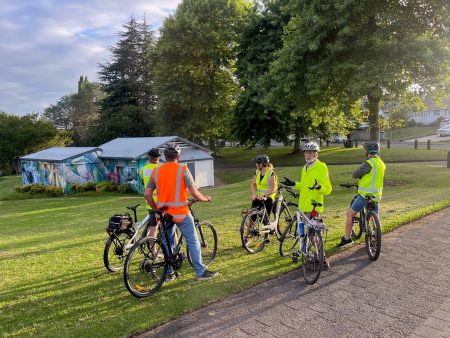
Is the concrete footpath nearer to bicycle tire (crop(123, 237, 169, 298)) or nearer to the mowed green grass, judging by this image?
the mowed green grass

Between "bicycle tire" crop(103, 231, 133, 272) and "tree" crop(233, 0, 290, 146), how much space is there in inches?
940

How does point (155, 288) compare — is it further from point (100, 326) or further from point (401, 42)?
point (401, 42)

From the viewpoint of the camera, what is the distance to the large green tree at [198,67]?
36.9 meters

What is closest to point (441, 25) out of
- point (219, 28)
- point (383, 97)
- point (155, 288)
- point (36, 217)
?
point (383, 97)

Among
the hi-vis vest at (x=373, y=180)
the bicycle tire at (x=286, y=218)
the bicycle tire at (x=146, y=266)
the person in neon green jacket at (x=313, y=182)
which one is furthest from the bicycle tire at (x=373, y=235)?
the bicycle tire at (x=146, y=266)

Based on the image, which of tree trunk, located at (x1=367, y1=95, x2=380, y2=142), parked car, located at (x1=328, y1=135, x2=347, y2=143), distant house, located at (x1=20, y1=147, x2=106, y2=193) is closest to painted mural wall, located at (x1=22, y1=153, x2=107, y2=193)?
distant house, located at (x1=20, y1=147, x2=106, y2=193)

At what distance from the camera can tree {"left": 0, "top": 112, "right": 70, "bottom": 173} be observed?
44.1 meters

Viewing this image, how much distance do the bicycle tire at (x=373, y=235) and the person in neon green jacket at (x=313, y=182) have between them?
88cm

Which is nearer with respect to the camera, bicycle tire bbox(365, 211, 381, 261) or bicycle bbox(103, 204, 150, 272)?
bicycle bbox(103, 204, 150, 272)

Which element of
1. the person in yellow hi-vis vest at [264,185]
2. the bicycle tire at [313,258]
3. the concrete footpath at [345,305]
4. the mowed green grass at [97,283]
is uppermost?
the person in yellow hi-vis vest at [264,185]

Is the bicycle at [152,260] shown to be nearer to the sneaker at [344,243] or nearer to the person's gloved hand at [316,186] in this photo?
the person's gloved hand at [316,186]

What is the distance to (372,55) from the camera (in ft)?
51.1

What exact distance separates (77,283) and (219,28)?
3525 centimetres

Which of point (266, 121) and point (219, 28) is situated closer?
point (266, 121)
